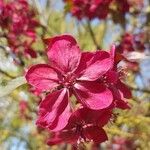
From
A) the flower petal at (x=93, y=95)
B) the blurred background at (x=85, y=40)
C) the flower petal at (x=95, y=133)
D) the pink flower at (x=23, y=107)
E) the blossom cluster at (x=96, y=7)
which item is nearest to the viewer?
the flower petal at (x=93, y=95)

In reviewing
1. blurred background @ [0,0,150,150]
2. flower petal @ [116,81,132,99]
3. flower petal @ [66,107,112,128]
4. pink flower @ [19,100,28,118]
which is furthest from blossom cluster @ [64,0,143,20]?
flower petal @ [66,107,112,128]

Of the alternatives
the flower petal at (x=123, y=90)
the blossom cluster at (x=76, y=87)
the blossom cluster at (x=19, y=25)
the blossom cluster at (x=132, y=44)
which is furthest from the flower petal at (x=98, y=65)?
the blossom cluster at (x=132, y=44)

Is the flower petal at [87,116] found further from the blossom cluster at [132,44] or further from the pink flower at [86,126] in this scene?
the blossom cluster at [132,44]

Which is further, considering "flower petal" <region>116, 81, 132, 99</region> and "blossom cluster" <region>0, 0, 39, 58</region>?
"blossom cluster" <region>0, 0, 39, 58</region>

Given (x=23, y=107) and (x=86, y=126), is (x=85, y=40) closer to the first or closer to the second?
(x=23, y=107)

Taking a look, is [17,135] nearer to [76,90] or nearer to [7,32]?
[7,32]

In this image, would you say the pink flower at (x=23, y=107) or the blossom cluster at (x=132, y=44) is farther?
the pink flower at (x=23, y=107)

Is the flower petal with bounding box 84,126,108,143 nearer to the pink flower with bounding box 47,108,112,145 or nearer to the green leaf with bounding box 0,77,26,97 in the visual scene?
the pink flower with bounding box 47,108,112,145
